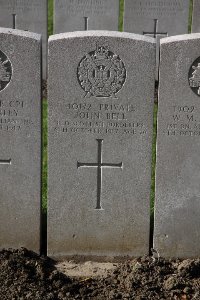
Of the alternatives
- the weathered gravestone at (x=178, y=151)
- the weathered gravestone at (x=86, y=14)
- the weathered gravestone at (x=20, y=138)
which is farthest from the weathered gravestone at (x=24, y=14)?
the weathered gravestone at (x=178, y=151)

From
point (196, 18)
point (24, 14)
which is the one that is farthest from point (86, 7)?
point (196, 18)

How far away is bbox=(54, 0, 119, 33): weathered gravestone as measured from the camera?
431 inches

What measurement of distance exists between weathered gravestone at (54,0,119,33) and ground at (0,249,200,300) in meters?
6.06

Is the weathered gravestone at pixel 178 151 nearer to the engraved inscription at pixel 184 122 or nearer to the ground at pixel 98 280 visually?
the engraved inscription at pixel 184 122

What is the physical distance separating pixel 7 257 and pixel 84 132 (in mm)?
1204

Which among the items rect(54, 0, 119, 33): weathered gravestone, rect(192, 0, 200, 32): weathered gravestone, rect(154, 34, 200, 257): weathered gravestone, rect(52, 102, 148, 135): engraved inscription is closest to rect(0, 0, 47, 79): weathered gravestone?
rect(54, 0, 119, 33): weathered gravestone

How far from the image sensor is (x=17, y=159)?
18.6 feet

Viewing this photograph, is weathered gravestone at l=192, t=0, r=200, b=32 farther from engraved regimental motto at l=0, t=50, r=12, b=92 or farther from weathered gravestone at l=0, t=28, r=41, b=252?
engraved regimental motto at l=0, t=50, r=12, b=92

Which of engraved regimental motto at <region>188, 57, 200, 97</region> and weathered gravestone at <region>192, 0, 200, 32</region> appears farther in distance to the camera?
weathered gravestone at <region>192, 0, 200, 32</region>

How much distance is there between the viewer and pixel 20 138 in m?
5.61

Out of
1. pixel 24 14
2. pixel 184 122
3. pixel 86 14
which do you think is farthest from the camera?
pixel 86 14

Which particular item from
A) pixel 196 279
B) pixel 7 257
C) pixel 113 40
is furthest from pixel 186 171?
pixel 7 257

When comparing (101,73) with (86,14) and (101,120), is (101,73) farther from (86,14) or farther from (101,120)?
(86,14)

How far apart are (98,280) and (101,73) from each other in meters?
1.66
